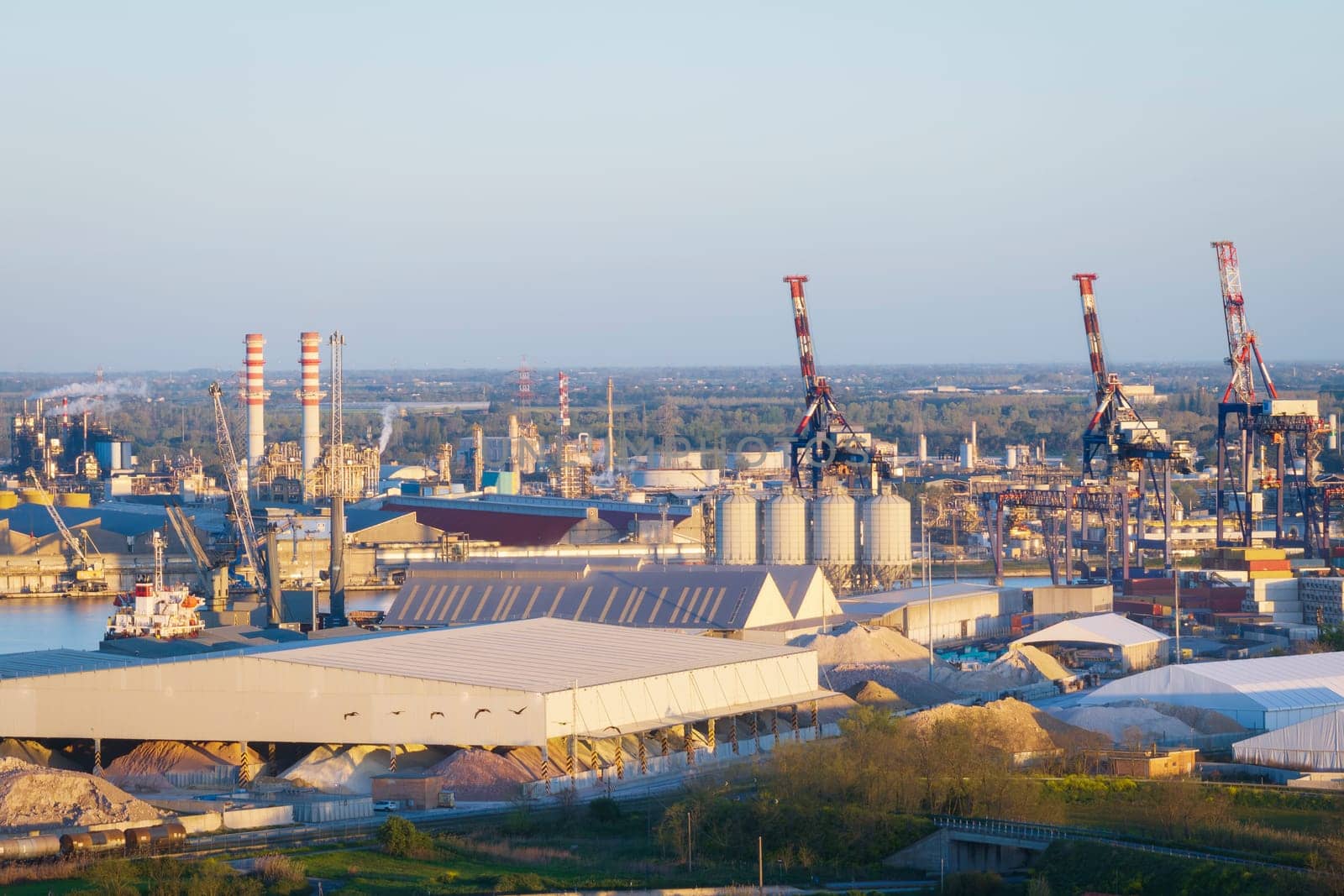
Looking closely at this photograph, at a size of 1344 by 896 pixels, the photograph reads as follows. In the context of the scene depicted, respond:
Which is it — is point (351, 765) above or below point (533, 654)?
below

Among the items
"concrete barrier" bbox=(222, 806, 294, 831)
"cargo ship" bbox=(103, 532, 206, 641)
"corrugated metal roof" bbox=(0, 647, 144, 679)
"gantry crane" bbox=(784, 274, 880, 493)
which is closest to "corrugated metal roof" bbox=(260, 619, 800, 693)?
"corrugated metal roof" bbox=(0, 647, 144, 679)

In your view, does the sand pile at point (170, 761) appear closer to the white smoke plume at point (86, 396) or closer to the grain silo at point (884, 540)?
the grain silo at point (884, 540)

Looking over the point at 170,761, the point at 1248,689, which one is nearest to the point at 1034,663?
the point at 1248,689

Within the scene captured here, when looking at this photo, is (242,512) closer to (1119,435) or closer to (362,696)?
(1119,435)

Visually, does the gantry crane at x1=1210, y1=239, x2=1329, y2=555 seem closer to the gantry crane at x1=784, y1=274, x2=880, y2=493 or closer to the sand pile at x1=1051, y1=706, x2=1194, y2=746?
the gantry crane at x1=784, y1=274, x2=880, y2=493

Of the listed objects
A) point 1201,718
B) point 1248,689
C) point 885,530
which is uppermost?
point 885,530

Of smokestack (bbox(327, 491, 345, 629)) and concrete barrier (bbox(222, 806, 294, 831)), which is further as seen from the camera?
smokestack (bbox(327, 491, 345, 629))

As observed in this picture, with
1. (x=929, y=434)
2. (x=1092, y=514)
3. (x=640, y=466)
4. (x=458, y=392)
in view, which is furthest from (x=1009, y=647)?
(x=458, y=392)
